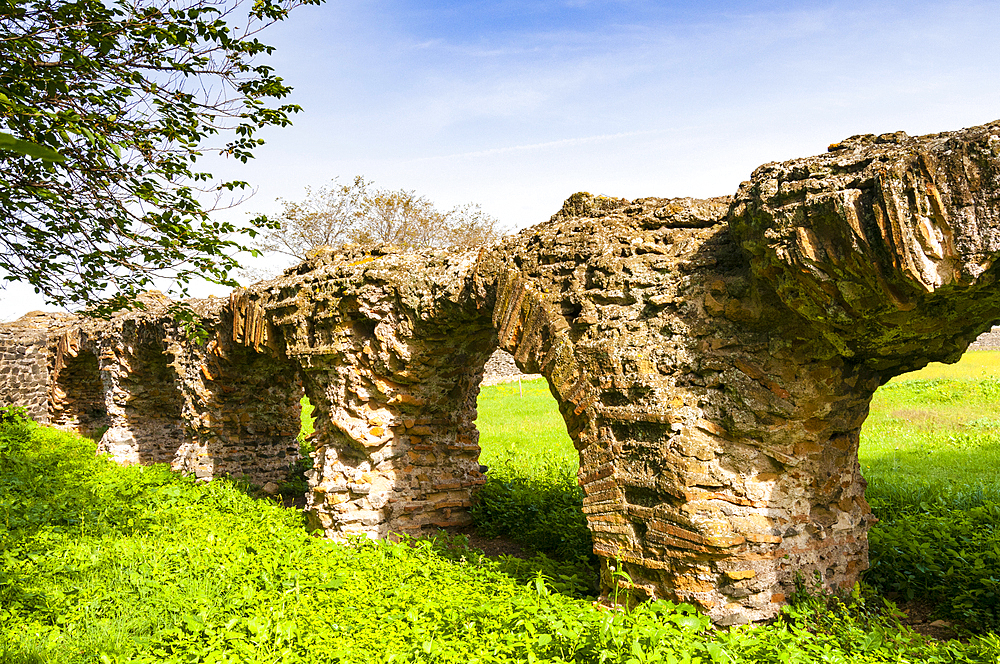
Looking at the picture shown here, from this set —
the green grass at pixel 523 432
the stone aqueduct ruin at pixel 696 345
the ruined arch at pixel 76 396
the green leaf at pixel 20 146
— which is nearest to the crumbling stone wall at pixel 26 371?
A: the ruined arch at pixel 76 396

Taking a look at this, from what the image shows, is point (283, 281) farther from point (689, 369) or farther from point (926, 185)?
point (926, 185)

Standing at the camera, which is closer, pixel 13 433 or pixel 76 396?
pixel 13 433

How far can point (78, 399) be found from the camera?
583 inches

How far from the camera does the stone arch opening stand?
14500 millimetres

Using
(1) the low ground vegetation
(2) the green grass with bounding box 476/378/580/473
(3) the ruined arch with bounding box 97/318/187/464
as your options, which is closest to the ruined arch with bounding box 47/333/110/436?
(3) the ruined arch with bounding box 97/318/187/464

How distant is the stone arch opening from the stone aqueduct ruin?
1038cm

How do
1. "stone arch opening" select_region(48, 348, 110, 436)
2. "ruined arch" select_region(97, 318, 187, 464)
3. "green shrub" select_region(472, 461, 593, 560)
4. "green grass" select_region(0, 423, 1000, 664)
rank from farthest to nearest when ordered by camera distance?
"stone arch opening" select_region(48, 348, 110, 436) → "ruined arch" select_region(97, 318, 187, 464) → "green shrub" select_region(472, 461, 593, 560) → "green grass" select_region(0, 423, 1000, 664)

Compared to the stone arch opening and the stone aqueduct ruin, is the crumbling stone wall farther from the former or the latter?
the stone aqueduct ruin

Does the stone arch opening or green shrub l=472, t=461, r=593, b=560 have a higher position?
the stone arch opening

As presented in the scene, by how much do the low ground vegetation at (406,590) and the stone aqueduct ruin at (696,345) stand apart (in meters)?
0.46

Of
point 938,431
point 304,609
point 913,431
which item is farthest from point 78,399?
point 938,431

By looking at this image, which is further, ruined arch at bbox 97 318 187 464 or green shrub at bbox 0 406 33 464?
ruined arch at bbox 97 318 187 464

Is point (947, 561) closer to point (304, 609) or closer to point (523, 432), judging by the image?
point (304, 609)

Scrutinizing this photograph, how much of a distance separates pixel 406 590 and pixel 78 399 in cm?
1324
